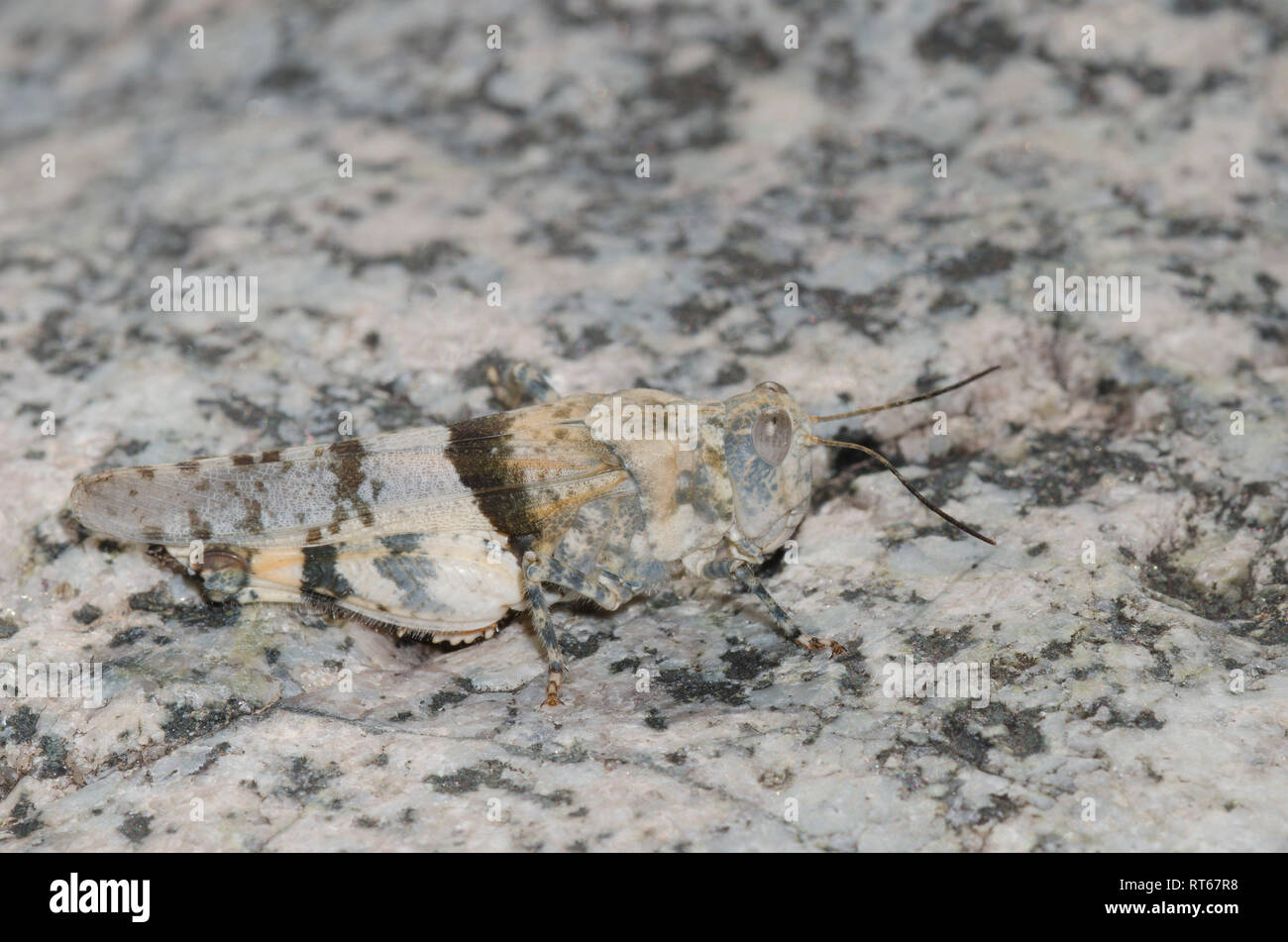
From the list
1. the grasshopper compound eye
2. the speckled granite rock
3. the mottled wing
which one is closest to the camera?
the speckled granite rock

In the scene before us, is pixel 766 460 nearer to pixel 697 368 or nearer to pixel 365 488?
pixel 697 368

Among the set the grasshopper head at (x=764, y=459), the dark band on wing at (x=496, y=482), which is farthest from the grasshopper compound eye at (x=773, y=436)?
the dark band on wing at (x=496, y=482)

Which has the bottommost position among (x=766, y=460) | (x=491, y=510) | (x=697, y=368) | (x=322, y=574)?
(x=322, y=574)

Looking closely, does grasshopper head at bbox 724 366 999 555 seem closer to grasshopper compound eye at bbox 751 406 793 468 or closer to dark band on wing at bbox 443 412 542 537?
grasshopper compound eye at bbox 751 406 793 468

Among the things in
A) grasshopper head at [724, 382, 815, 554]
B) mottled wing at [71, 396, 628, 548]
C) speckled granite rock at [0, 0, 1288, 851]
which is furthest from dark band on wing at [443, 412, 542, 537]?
grasshopper head at [724, 382, 815, 554]

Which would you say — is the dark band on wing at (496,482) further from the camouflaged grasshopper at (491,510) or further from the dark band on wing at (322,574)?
the dark band on wing at (322,574)

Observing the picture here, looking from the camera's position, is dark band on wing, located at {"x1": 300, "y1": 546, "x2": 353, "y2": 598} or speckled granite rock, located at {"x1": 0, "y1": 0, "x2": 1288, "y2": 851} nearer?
speckled granite rock, located at {"x1": 0, "y1": 0, "x2": 1288, "y2": 851}

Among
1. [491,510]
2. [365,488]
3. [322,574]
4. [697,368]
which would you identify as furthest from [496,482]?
[697,368]

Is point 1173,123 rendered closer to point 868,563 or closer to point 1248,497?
point 1248,497
